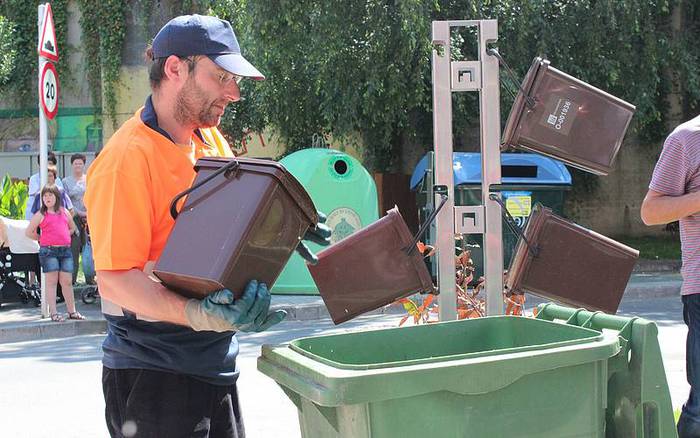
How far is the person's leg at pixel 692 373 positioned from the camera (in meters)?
3.51

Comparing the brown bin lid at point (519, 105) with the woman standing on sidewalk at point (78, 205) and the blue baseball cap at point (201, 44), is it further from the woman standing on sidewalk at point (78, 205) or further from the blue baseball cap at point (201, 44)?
the woman standing on sidewalk at point (78, 205)

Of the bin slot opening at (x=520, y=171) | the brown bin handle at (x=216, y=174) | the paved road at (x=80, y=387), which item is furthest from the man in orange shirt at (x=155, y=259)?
the bin slot opening at (x=520, y=171)

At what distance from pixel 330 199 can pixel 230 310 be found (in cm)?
936

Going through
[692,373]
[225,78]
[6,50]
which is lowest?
[692,373]

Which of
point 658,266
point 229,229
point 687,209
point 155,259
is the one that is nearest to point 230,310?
point 229,229

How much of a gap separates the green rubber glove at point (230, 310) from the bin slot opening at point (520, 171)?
9938 millimetres

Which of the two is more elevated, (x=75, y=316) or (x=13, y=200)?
(x=13, y=200)

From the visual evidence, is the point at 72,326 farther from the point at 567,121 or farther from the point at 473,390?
the point at 473,390

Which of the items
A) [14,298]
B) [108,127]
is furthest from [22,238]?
[108,127]

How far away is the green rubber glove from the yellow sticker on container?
9.63 meters

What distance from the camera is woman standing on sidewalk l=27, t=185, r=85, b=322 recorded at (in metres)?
10.0

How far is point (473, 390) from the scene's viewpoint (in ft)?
6.79

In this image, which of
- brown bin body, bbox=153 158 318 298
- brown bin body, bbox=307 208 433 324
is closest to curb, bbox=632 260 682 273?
brown bin body, bbox=307 208 433 324

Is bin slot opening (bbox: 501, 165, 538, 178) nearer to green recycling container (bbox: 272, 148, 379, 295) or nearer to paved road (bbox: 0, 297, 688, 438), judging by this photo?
green recycling container (bbox: 272, 148, 379, 295)
